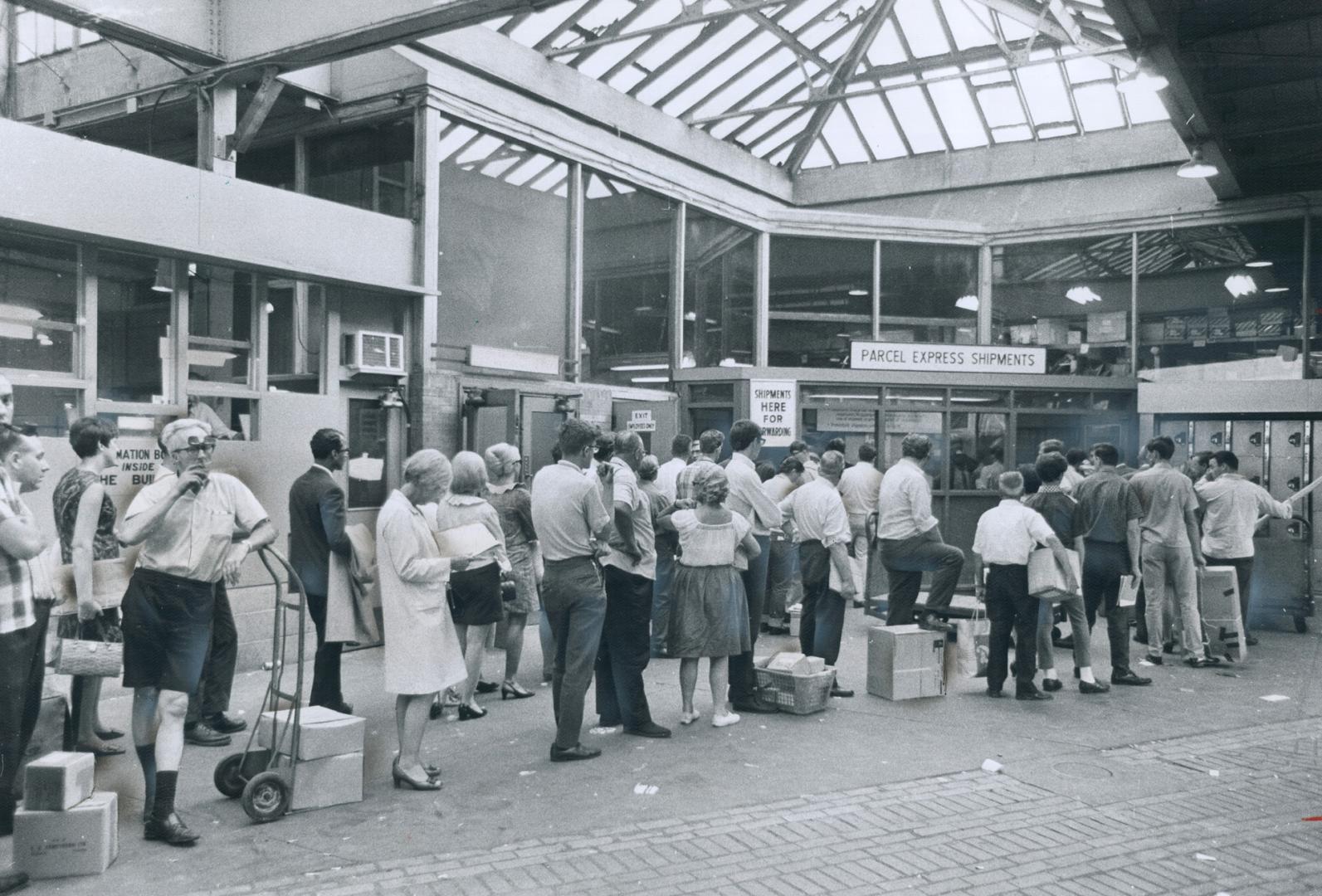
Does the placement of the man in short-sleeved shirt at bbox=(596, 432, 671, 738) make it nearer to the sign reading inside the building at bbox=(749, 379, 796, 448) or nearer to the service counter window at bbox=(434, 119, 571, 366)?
A: the service counter window at bbox=(434, 119, 571, 366)

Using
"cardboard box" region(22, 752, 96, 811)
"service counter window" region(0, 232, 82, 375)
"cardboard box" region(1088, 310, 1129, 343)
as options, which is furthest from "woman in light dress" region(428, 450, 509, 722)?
"cardboard box" region(1088, 310, 1129, 343)

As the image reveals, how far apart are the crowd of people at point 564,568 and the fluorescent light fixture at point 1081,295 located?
284 inches

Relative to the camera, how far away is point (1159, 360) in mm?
16844

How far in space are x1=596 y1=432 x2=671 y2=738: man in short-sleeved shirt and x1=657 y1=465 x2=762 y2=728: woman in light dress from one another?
0.81 ft

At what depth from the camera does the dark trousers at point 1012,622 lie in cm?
810

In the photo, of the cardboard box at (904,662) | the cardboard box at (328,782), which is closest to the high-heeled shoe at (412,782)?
the cardboard box at (328,782)

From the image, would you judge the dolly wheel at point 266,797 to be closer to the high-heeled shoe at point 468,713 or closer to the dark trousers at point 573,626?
the dark trousers at point 573,626

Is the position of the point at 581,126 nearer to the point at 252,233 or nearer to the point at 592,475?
the point at 252,233

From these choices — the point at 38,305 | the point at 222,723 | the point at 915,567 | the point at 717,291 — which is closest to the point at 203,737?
the point at 222,723

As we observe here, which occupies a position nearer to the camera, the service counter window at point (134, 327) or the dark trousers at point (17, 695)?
the dark trousers at point (17, 695)

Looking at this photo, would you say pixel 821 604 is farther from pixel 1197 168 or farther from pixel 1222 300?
pixel 1222 300

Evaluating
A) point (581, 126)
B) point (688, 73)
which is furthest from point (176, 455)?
point (688, 73)

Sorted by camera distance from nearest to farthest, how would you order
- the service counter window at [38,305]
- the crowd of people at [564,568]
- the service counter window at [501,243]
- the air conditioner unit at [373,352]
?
1. the crowd of people at [564,568]
2. the service counter window at [38,305]
3. the air conditioner unit at [373,352]
4. the service counter window at [501,243]

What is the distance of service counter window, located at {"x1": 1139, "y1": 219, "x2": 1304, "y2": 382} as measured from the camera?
15734mm
